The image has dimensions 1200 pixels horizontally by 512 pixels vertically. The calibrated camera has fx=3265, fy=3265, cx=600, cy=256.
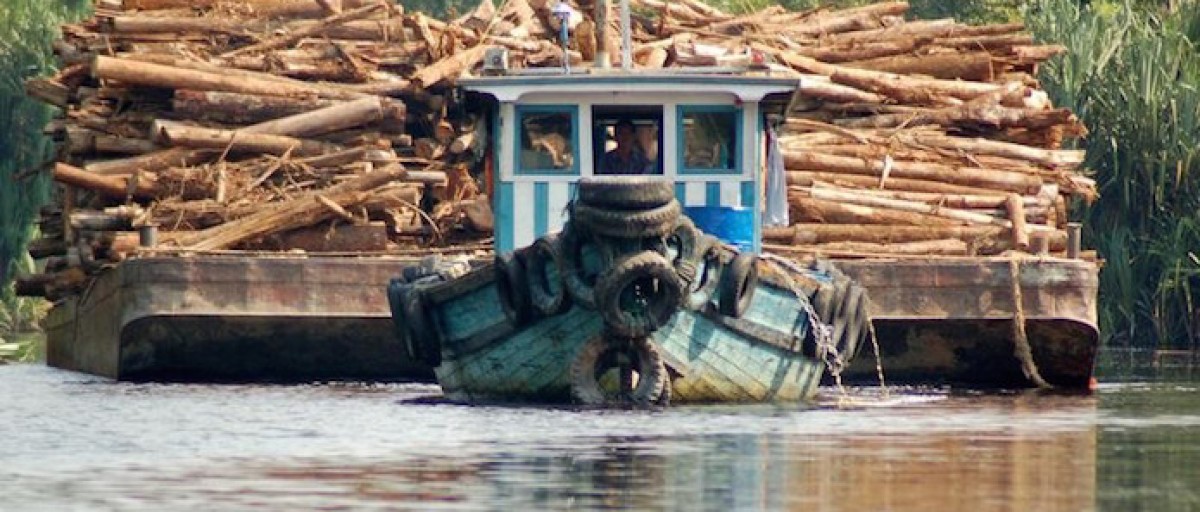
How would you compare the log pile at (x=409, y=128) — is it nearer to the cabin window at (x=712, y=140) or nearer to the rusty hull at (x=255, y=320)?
the rusty hull at (x=255, y=320)

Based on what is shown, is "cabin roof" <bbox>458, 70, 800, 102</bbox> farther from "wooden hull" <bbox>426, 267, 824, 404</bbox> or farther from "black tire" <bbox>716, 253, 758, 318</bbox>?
"black tire" <bbox>716, 253, 758, 318</bbox>

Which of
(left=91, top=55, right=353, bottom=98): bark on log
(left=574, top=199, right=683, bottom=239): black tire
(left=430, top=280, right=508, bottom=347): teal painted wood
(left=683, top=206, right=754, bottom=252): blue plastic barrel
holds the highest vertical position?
(left=91, top=55, right=353, bottom=98): bark on log

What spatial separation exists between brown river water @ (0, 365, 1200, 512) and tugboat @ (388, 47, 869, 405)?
45cm

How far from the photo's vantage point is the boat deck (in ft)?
99.7

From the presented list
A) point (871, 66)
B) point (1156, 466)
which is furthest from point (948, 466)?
point (871, 66)

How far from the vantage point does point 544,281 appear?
26.2 metres

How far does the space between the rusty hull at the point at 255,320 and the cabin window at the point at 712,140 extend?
10.9ft

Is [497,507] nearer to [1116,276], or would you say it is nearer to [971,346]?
[971,346]

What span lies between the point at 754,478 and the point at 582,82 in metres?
8.86

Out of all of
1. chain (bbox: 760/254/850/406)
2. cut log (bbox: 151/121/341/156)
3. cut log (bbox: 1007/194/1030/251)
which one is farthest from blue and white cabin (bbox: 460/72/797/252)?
cut log (bbox: 151/121/341/156)

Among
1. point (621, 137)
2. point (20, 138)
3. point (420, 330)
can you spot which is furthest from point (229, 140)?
point (20, 138)

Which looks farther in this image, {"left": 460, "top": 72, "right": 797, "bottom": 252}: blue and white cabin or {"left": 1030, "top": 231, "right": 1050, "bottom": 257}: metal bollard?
{"left": 1030, "top": 231, "right": 1050, "bottom": 257}: metal bollard

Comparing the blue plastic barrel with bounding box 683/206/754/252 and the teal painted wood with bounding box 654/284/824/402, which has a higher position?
the blue plastic barrel with bounding box 683/206/754/252

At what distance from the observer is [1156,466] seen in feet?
70.4
